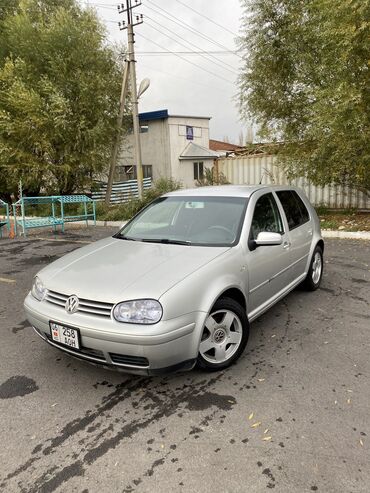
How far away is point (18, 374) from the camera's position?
3143 mm

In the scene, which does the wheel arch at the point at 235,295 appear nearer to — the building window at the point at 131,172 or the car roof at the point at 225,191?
the car roof at the point at 225,191

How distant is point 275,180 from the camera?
43.2ft

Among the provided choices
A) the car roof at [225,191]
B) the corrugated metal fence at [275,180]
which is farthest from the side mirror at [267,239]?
the corrugated metal fence at [275,180]

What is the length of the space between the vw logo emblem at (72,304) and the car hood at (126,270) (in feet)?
0.14

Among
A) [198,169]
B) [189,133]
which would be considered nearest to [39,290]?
[198,169]

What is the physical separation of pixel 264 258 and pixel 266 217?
0.53m

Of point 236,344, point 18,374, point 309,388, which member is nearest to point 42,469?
point 18,374

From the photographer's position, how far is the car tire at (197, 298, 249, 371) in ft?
9.46

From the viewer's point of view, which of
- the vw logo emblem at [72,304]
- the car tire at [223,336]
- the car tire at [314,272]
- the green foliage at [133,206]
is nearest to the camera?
the vw logo emblem at [72,304]

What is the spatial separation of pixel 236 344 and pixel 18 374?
1.87 metres

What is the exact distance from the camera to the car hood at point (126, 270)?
2621 mm

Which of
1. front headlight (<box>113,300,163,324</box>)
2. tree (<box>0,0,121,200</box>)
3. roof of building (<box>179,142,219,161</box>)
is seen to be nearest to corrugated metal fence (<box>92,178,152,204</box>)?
tree (<box>0,0,121,200</box>)

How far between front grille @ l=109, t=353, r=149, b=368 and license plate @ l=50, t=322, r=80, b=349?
0.28 metres

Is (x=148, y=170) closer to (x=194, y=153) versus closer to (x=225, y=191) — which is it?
(x=194, y=153)
